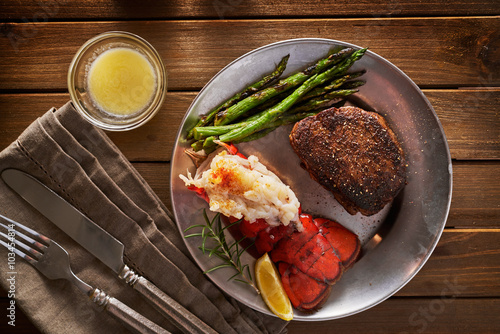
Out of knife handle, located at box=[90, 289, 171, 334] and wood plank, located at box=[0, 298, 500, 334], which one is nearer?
knife handle, located at box=[90, 289, 171, 334]

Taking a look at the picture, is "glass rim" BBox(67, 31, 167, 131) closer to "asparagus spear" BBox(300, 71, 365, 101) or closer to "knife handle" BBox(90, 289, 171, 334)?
"asparagus spear" BBox(300, 71, 365, 101)

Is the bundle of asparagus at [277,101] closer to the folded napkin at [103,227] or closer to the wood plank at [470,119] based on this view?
the folded napkin at [103,227]

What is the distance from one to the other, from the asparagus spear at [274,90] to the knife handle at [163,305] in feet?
4.56

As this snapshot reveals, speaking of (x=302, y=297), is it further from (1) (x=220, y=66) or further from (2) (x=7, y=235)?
(2) (x=7, y=235)

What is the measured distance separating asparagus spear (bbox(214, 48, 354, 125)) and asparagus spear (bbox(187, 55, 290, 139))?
0.15 ft

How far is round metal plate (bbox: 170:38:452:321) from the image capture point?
3008 millimetres

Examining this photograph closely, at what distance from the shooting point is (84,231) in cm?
293

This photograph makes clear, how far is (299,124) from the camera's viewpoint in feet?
9.77

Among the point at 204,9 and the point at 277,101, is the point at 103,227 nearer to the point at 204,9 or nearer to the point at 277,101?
the point at 277,101

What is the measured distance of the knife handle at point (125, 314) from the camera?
111 inches

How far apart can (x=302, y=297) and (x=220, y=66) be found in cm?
208

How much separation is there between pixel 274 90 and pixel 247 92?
0.73 ft

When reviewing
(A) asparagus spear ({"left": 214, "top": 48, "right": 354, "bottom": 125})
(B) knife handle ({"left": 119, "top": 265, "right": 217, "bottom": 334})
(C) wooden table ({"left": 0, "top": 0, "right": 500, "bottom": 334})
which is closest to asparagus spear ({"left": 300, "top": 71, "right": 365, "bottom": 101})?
(A) asparagus spear ({"left": 214, "top": 48, "right": 354, "bottom": 125})

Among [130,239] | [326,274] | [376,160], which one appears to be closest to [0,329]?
[130,239]
